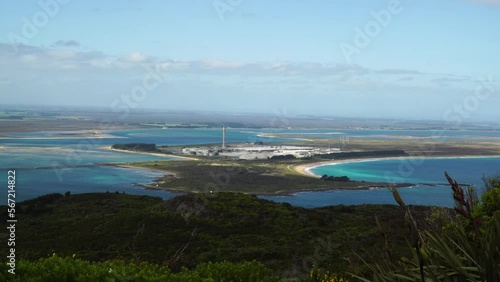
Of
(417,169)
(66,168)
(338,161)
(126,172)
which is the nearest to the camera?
(126,172)

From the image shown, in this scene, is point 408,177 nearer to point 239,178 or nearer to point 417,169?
point 417,169

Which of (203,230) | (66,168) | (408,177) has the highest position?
(203,230)

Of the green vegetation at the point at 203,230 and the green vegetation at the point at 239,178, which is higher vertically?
the green vegetation at the point at 203,230

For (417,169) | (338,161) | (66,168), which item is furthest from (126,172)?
(417,169)

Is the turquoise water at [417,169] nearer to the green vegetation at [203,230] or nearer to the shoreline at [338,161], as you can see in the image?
the shoreline at [338,161]

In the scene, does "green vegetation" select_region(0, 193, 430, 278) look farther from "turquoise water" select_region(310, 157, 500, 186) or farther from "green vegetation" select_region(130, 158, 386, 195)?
"turquoise water" select_region(310, 157, 500, 186)

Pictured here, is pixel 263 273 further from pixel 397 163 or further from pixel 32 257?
pixel 397 163

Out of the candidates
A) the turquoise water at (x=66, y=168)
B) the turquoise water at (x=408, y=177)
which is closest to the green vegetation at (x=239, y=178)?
the turquoise water at (x=408, y=177)

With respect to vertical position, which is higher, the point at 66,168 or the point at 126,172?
the point at 126,172

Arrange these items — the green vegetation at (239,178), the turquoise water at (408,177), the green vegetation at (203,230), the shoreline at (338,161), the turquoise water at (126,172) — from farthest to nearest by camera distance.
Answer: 1. the shoreline at (338,161)
2. the green vegetation at (239,178)
3. the turquoise water at (126,172)
4. the turquoise water at (408,177)
5. the green vegetation at (203,230)

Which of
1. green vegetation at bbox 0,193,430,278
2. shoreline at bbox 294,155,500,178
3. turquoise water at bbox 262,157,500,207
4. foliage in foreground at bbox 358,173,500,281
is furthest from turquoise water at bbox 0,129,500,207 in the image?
foliage in foreground at bbox 358,173,500,281

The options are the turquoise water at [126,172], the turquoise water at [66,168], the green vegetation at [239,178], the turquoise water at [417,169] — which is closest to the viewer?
the turquoise water at [126,172]
